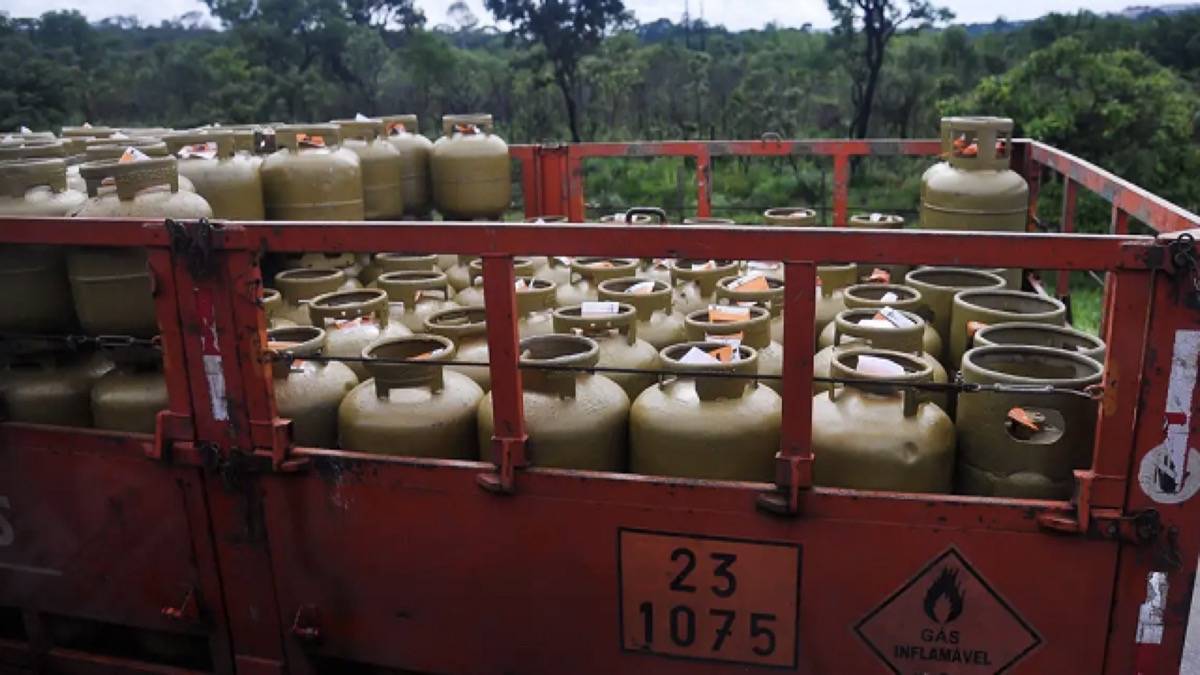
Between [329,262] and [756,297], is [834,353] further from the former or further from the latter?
[329,262]

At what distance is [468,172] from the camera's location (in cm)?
606

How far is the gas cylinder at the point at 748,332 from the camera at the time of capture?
335 centimetres

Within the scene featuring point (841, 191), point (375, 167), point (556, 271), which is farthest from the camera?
point (841, 191)

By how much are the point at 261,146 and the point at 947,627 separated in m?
4.23

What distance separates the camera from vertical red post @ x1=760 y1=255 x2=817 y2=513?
2494 mm

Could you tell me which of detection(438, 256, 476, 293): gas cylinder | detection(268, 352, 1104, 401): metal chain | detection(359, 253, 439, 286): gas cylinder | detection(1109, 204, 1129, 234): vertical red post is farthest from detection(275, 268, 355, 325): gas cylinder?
detection(1109, 204, 1129, 234): vertical red post

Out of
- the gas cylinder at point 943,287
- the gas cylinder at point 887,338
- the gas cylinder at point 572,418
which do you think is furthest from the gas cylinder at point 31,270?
the gas cylinder at point 943,287

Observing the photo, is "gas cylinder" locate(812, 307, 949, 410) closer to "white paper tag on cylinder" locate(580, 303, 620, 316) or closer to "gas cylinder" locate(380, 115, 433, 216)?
"white paper tag on cylinder" locate(580, 303, 620, 316)

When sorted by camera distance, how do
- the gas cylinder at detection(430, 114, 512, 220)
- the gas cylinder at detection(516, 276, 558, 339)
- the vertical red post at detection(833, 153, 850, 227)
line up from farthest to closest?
the gas cylinder at detection(430, 114, 512, 220) < the vertical red post at detection(833, 153, 850, 227) < the gas cylinder at detection(516, 276, 558, 339)

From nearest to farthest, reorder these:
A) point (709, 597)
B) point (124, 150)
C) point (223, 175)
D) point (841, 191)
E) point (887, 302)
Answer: point (709, 597), point (887, 302), point (124, 150), point (223, 175), point (841, 191)

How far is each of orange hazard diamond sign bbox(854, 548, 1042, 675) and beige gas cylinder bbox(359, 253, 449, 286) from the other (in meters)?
2.99

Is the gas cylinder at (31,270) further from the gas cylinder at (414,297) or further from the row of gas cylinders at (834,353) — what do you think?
the gas cylinder at (414,297)

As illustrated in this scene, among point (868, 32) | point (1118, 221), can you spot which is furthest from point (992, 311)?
point (868, 32)

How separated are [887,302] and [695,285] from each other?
3.12 feet
